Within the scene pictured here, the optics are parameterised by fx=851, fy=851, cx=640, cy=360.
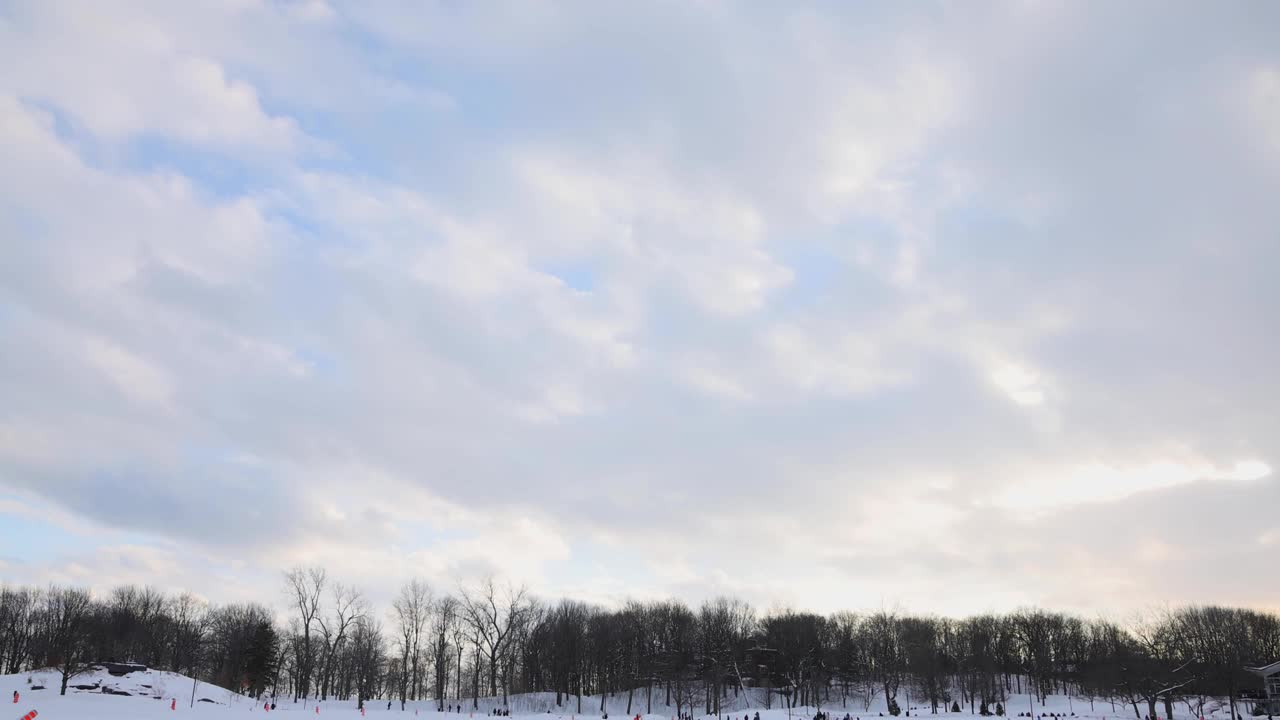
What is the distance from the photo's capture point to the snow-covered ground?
66.0 metres

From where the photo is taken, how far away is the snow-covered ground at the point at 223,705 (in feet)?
217

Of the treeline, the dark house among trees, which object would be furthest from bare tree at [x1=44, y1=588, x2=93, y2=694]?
the dark house among trees

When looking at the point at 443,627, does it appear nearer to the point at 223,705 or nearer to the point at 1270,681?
the point at 223,705

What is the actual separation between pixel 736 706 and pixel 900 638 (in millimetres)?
29435

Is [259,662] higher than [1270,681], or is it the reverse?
[259,662]

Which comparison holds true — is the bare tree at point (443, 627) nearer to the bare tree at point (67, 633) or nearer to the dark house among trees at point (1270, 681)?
the bare tree at point (67, 633)

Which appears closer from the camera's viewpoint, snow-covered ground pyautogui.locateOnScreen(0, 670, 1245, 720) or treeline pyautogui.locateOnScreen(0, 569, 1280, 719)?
snow-covered ground pyautogui.locateOnScreen(0, 670, 1245, 720)

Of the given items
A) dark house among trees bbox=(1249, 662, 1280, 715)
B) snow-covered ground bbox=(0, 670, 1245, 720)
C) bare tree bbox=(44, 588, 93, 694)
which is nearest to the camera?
snow-covered ground bbox=(0, 670, 1245, 720)

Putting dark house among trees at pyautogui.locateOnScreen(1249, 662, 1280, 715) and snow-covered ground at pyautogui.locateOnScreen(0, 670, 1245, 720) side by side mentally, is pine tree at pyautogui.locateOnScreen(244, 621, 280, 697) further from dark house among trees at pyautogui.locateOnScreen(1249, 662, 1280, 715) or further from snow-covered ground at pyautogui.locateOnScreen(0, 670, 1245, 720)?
dark house among trees at pyautogui.locateOnScreen(1249, 662, 1280, 715)

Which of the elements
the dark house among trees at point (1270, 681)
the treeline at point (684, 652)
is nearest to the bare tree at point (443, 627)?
the treeline at point (684, 652)

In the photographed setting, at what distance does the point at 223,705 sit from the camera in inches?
3189

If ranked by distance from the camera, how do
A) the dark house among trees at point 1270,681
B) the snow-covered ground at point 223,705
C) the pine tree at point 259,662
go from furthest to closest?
the pine tree at point 259,662 → the dark house among trees at point 1270,681 → the snow-covered ground at point 223,705

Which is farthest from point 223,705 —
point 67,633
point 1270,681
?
point 1270,681

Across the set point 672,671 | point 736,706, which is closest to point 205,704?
point 672,671
